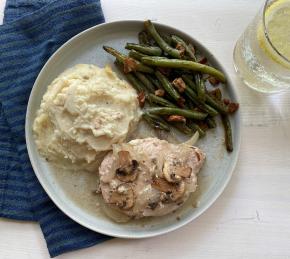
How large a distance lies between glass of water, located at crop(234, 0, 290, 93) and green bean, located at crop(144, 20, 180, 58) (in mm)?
399

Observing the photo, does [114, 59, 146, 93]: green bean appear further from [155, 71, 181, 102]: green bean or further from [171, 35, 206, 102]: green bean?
[171, 35, 206, 102]: green bean

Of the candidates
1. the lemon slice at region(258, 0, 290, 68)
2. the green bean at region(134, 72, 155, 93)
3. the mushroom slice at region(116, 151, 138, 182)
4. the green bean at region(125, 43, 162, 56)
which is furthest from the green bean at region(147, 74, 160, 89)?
the lemon slice at region(258, 0, 290, 68)

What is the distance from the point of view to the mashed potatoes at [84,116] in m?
2.32

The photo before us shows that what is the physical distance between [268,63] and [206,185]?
745 millimetres

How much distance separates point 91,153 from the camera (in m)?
2.38

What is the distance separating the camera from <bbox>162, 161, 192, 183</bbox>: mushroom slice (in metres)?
2.23

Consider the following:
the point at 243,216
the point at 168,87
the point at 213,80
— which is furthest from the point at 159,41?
the point at 243,216

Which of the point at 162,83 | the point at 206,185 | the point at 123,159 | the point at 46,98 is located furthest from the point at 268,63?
the point at 46,98

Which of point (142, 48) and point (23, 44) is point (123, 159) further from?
point (23, 44)

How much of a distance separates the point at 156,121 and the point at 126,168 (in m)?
0.35

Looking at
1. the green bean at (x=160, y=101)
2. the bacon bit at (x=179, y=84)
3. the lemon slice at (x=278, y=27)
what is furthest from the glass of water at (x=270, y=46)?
the green bean at (x=160, y=101)

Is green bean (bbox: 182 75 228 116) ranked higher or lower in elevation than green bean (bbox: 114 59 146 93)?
lower

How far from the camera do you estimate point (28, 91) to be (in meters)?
2.54

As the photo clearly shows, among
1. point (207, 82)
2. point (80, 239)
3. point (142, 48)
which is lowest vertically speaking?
point (80, 239)
